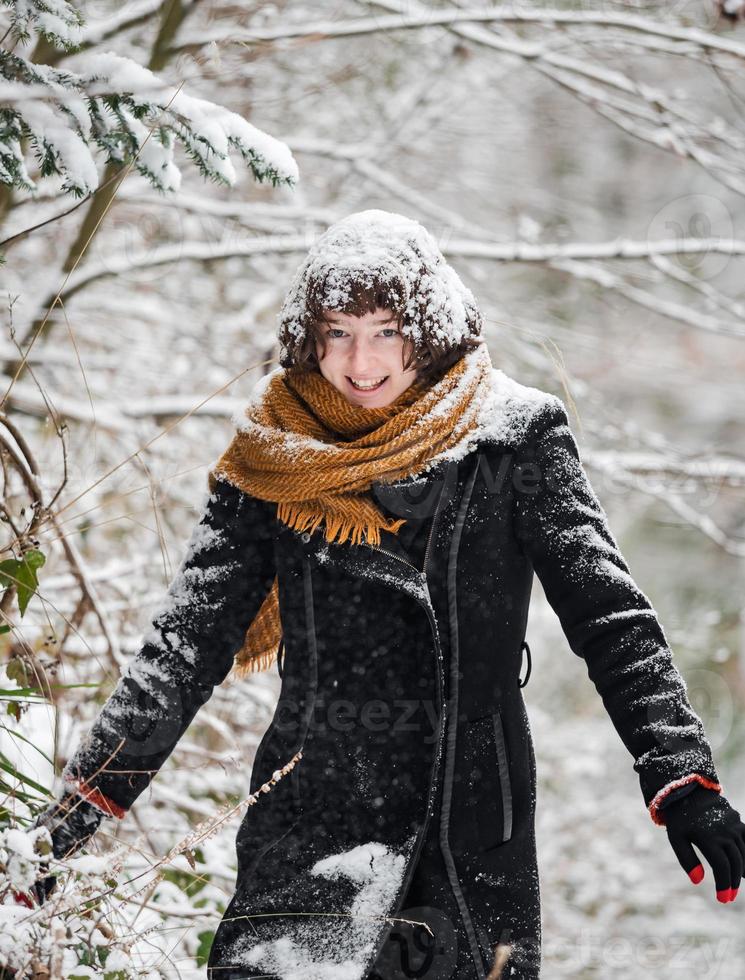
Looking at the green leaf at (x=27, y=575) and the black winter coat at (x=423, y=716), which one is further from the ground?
the green leaf at (x=27, y=575)

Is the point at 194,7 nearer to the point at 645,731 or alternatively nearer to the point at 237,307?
the point at 237,307

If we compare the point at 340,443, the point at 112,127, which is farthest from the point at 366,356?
the point at 112,127

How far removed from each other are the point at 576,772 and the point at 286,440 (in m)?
7.68

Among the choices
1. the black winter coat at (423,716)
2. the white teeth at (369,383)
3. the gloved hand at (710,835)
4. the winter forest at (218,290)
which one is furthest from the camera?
the winter forest at (218,290)

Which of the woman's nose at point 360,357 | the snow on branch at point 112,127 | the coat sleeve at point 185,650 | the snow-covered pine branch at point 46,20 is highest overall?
the snow-covered pine branch at point 46,20

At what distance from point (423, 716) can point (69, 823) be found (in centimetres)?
67

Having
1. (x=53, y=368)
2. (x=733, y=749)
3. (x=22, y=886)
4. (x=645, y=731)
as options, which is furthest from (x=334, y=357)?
(x=733, y=749)

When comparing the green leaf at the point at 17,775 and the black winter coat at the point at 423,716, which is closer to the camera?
the black winter coat at the point at 423,716

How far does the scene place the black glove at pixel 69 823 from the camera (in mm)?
1739

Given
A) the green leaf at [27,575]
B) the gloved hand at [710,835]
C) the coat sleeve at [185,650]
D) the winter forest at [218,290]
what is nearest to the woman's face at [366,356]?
the coat sleeve at [185,650]

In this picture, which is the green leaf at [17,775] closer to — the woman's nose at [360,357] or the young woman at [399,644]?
the young woman at [399,644]

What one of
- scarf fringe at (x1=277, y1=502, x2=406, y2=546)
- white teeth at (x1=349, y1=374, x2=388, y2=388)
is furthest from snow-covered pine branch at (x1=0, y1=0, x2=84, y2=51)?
scarf fringe at (x1=277, y1=502, x2=406, y2=546)

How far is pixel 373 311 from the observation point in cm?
167

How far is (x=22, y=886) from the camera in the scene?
1543 millimetres
